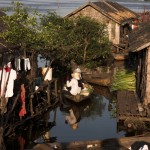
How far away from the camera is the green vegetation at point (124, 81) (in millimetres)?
20406

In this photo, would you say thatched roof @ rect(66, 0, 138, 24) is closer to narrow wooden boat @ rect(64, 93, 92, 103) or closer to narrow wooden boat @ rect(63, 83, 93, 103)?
narrow wooden boat @ rect(63, 83, 93, 103)

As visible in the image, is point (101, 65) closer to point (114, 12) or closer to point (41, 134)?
point (114, 12)

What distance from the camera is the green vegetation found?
66.9ft

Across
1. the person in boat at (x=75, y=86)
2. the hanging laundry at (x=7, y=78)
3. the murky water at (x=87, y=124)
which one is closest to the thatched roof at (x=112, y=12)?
the murky water at (x=87, y=124)

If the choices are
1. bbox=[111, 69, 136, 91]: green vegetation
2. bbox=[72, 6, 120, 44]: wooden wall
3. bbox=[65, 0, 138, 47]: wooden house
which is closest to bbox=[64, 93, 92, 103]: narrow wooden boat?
bbox=[111, 69, 136, 91]: green vegetation

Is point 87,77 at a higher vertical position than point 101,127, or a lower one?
higher

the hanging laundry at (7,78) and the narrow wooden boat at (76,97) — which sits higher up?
the hanging laundry at (7,78)

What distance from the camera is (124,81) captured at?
21125 mm

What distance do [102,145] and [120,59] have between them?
18653 millimetres

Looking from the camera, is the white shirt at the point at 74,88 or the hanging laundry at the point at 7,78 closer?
the hanging laundry at the point at 7,78

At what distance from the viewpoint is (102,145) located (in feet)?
39.7

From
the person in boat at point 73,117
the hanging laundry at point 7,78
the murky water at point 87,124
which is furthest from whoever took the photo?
the person in boat at point 73,117

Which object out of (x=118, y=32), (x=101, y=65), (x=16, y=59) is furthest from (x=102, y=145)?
(x=118, y=32)

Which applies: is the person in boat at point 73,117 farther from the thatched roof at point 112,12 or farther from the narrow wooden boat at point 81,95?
the thatched roof at point 112,12
